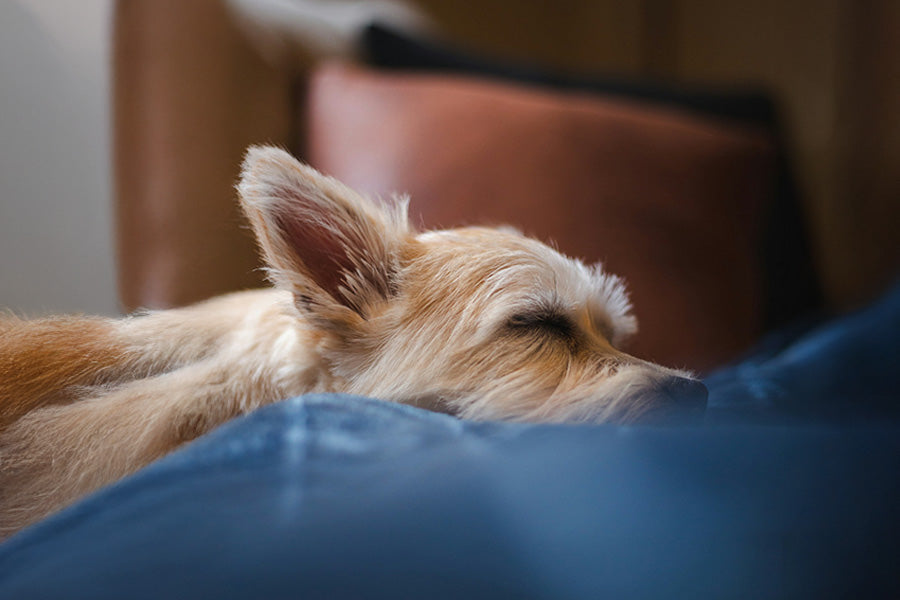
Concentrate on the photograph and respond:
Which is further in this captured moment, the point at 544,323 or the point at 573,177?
the point at 573,177

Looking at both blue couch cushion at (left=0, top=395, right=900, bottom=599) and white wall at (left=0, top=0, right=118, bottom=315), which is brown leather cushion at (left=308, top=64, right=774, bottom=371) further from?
blue couch cushion at (left=0, top=395, right=900, bottom=599)

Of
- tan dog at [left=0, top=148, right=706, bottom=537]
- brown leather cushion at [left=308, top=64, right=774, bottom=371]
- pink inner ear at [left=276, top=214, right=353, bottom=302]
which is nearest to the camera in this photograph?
tan dog at [left=0, top=148, right=706, bottom=537]

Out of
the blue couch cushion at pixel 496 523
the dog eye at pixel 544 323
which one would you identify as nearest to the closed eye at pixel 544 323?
the dog eye at pixel 544 323

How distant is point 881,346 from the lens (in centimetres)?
104

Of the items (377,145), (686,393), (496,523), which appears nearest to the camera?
(496,523)

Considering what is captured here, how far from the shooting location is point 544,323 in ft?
2.02

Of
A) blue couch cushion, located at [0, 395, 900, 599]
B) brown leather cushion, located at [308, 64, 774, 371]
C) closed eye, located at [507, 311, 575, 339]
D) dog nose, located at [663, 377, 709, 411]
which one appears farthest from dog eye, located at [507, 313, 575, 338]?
brown leather cushion, located at [308, 64, 774, 371]

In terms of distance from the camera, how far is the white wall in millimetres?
543

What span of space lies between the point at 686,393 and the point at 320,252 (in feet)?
1.08

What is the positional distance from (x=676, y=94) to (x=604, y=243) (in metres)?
0.73

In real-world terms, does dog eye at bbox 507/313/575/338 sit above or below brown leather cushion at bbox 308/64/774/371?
below

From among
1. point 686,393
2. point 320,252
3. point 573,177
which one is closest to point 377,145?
point 573,177

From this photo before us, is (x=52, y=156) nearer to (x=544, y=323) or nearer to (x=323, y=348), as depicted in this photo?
(x=323, y=348)

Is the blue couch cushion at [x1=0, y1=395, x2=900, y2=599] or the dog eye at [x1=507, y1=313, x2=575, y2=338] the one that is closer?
the blue couch cushion at [x1=0, y1=395, x2=900, y2=599]
